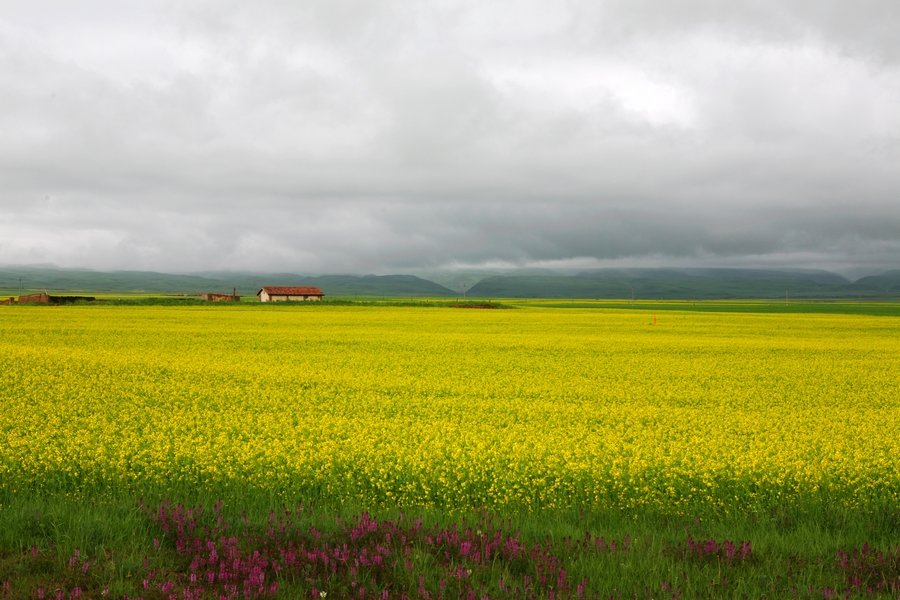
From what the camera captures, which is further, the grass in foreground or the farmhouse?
the farmhouse

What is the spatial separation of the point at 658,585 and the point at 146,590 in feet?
13.7

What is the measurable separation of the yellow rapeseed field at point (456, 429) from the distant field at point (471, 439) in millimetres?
53

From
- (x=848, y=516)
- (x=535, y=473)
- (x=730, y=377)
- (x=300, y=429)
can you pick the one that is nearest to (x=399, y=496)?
(x=535, y=473)

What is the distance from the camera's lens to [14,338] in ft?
114

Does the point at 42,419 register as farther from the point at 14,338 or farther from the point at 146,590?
the point at 14,338

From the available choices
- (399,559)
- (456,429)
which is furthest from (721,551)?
(456,429)

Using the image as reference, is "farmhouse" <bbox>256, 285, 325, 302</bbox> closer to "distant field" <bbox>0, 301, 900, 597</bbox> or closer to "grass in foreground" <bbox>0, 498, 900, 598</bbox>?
"distant field" <bbox>0, 301, 900, 597</bbox>

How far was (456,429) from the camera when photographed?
12.6m

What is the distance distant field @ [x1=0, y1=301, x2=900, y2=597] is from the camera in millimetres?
8484

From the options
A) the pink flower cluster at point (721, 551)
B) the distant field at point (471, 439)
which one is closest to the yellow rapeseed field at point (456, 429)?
the distant field at point (471, 439)

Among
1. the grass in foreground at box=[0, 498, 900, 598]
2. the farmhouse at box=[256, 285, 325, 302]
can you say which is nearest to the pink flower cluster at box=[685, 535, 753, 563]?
the grass in foreground at box=[0, 498, 900, 598]

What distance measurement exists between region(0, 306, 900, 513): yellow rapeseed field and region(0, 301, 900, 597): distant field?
53 millimetres

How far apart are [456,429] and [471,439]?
1128mm

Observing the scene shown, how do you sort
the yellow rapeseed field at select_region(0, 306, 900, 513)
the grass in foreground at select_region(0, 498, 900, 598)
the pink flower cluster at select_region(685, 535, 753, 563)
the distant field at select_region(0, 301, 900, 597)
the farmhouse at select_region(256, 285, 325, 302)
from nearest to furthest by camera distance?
the grass in foreground at select_region(0, 498, 900, 598) < the pink flower cluster at select_region(685, 535, 753, 563) < the distant field at select_region(0, 301, 900, 597) < the yellow rapeseed field at select_region(0, 306, 900, 513) < the farmhouse at select_region(256, 285, 325, 302)
